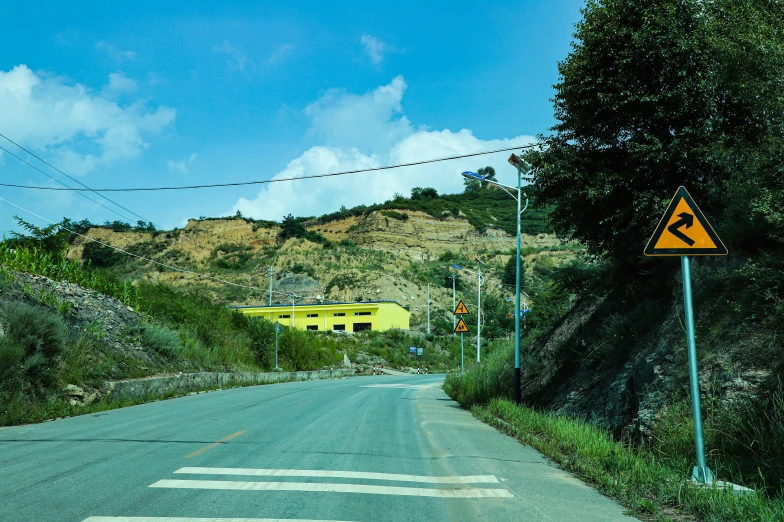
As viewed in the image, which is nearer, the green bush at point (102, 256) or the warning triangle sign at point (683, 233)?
the warning triangle sign at point (683, 233)

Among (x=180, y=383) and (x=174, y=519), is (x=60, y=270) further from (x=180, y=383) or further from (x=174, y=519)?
(x=174, y=519)

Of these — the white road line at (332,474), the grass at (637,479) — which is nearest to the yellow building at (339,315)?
the grass at (637,479)

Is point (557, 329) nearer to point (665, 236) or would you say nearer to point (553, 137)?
point (553, 137)

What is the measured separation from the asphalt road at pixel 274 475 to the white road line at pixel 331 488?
1 cm

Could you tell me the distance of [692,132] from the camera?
13.0 m

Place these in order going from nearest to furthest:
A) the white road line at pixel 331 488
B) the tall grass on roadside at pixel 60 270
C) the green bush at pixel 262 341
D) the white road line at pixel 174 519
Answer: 1. the white road line at pixel 174 519
2. the white road line at pixel 331 488
3. the tall grass on roadside at pixel 60 270
4. the green bush at pixel 262 341

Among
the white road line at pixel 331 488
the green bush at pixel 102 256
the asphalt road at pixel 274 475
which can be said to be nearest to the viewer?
the asphalt road at pixel 274 475

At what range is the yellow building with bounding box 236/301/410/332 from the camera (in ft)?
251

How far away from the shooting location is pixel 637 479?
698 centimetres

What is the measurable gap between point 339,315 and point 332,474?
7149cm

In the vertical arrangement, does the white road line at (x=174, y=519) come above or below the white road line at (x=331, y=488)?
above

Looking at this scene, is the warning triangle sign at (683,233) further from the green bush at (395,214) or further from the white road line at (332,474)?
the green bush at (395,214)

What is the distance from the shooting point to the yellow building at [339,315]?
7638cm

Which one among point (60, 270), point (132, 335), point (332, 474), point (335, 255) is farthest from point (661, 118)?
point (335, 255)
